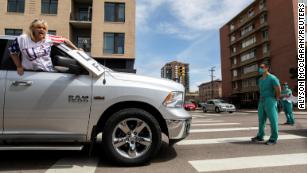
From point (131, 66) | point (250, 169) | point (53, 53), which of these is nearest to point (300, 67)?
point (250, 169)

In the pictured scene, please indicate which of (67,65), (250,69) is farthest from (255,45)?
(67,65)

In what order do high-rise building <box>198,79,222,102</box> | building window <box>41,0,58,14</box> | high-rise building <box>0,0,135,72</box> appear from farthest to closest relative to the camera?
high-rise building <box>198,79,222,102</box> → building window <box>41,0,58,14</box> → high-rise building <box>0,0,135,72</box>

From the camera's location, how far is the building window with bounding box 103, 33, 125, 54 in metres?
27.0

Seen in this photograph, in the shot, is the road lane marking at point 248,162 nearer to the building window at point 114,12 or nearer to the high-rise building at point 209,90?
the building window at point 114,12

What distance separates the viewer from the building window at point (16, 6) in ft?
87.9

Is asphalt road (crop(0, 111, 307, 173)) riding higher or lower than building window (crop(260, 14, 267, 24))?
lower

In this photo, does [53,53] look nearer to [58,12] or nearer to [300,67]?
[300,67]

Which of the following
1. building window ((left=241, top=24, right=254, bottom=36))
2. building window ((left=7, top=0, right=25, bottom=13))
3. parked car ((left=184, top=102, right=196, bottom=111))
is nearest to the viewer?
parked car ((left=184, top=102, right=196, bottom=111))

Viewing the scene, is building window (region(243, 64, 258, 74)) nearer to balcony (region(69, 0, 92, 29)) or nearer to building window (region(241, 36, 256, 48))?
building window (region(241, 36, 256, 48))

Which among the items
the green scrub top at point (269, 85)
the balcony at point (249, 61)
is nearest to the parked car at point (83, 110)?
the green scrub top at point (269, 85)

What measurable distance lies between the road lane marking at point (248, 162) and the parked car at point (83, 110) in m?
0.55

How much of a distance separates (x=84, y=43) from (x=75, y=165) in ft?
78.1

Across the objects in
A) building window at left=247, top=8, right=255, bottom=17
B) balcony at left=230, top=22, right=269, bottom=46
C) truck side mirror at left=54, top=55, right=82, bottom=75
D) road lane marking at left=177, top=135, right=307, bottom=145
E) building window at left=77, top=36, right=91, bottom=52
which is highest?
building window at left=247, top=8, right=255, bottom=17

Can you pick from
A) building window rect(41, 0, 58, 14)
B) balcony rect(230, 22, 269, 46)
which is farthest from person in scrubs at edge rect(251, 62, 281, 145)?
balcony rect(230, 22, 269, 46)
